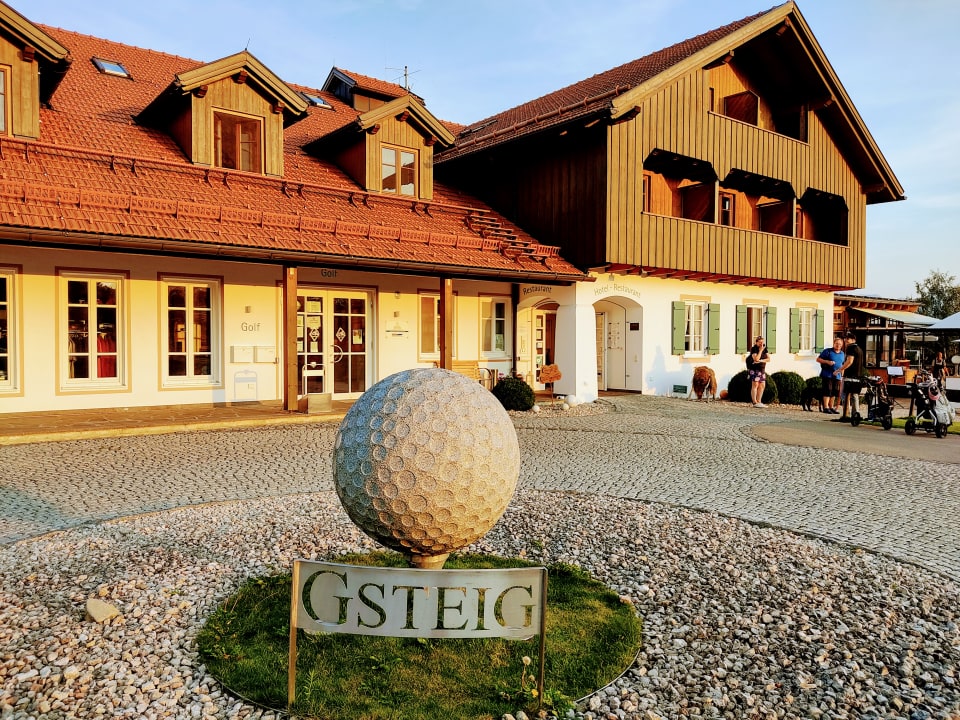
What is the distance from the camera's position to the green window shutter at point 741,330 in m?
22.0

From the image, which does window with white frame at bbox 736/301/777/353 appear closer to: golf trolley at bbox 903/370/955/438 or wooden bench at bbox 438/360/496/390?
golf trolley at bbox 903/370/955/438

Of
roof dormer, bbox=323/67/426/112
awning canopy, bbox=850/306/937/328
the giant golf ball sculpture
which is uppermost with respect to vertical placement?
roof dormer, bbox=323/67/426/112

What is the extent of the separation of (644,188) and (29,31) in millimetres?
14469

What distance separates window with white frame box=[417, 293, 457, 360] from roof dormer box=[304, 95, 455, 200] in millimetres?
2593

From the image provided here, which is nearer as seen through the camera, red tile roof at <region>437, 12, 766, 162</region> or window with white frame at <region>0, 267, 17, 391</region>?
window with white frame at <region>0, 267, 17, 391</region>

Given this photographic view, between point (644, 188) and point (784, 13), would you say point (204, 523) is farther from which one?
point (784, 13)

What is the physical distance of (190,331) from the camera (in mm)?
14297

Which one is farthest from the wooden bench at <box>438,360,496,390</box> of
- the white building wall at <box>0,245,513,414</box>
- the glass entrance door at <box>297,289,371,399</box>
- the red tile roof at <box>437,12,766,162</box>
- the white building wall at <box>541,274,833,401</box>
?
the red tile roof at <box>437,12,766,162</box>

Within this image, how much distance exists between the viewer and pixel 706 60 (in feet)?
61.0

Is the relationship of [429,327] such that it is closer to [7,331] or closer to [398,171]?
[398,171]

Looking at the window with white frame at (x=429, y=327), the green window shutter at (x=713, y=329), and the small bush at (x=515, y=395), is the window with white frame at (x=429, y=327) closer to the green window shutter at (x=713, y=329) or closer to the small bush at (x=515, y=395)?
the small bush at (x=515, y=395)

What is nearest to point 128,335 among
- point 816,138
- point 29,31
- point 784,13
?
point 29,31

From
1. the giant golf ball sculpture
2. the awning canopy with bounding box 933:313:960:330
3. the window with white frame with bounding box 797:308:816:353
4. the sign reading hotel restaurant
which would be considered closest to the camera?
the sign reading hotel restaurant

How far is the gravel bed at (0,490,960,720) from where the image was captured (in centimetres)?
358
